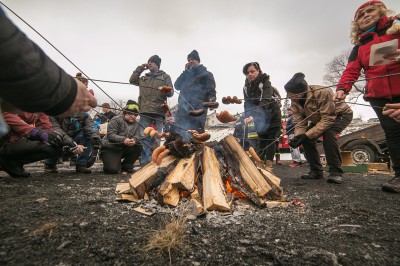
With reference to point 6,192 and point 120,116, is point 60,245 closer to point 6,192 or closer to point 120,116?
point 6,192

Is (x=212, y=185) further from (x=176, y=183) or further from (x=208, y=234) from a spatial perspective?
(x=208, y=234)

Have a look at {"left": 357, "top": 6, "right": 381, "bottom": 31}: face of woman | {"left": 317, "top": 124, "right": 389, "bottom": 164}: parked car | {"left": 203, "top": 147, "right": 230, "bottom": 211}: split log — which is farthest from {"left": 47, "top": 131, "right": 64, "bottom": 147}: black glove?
{"left": 317, "top": 124, "right": 389, "bottom": 164}: parked car

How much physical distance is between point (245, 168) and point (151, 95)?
11.3ft

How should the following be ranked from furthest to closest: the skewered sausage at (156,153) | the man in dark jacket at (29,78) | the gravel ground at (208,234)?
1. the skewered sausage at (156,153)
2. the gravel ground at (208,234)
3. the man in dark jacket at (29,78)

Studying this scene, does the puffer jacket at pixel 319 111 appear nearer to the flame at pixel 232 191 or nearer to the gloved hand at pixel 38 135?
the flame at pixel 232 191

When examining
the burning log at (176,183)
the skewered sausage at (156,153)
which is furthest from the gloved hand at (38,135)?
the burning log at (176,183)

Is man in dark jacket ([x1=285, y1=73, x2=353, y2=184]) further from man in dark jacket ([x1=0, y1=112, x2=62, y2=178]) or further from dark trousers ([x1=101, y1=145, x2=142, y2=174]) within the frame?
man in dark jacket ([x1=0, y1=112, x2=62, y2=178])

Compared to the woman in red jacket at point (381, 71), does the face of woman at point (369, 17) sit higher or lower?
higher

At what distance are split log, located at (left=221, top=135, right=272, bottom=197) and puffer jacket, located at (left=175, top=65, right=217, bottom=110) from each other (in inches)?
87.2

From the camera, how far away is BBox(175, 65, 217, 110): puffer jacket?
17.1 feet

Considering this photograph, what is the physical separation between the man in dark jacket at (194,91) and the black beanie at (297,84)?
1661 mm

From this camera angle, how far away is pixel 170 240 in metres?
1.34

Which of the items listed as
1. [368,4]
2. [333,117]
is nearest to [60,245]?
[333,117]

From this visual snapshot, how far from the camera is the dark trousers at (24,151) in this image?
3727 millimetres
